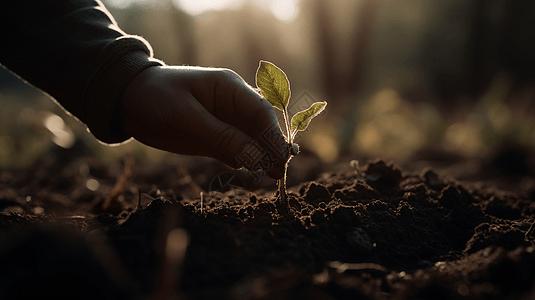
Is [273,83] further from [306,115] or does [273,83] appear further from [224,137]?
[224,137]

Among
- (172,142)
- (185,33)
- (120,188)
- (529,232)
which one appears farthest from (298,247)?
(185,33)

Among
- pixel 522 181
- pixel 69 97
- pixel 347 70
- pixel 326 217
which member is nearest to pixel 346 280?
pixel 326 217

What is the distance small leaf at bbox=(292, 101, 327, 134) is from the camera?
5.10 ft

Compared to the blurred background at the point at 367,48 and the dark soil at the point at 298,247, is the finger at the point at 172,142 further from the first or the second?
the blurred background at the point at 367,48

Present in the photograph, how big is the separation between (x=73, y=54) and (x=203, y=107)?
0.75 metres

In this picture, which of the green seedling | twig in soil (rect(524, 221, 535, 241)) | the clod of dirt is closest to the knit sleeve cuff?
the green seedling

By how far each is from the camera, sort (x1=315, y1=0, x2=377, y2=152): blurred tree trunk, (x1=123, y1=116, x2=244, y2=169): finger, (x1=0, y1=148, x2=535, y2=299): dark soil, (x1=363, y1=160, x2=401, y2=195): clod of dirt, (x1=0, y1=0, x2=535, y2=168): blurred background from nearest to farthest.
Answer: (x1=0, y1=148, x2=535, y2=299): dark soil → (x1=123, y1=116, x2=244, y2=169): finger → (x1=363, y1=160, x2=401, y2=195): clod of dirt → (x1=0, y1=0, x2=535, y2=168): blurred background → (x1=315, y1=0, x2=377, y2=152): blurred tree trunk

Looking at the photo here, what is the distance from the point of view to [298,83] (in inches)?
462

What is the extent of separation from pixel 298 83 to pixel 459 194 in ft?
33.4

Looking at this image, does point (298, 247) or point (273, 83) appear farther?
point (273, 83)

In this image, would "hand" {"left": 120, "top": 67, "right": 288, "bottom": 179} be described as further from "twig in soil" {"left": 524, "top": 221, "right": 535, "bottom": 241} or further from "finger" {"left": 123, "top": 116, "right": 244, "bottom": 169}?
"twig in soil" {"left": 524, "top": 221, "right": 535, "bottom": 241}

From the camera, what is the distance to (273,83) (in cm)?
157

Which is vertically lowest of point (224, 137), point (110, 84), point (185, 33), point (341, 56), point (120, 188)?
point (120, 188)

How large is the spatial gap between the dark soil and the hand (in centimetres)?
33
